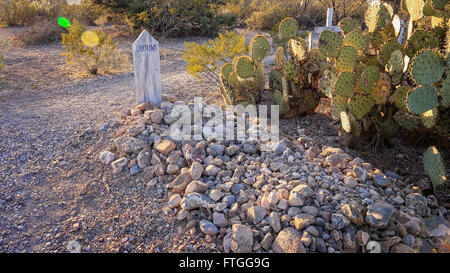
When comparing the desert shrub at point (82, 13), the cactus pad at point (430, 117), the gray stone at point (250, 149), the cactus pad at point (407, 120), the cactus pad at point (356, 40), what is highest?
the desert shrub at point (82, 13)

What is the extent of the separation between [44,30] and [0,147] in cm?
742

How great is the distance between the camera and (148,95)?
440 centimetres

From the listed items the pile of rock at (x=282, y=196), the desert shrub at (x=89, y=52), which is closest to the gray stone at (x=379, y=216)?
the pile of rock at (x=282, y=196)

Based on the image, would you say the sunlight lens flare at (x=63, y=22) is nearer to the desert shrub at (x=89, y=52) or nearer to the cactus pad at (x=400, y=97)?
the desert shrub at (x=89, y=52)

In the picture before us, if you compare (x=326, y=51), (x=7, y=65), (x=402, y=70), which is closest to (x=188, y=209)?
(x=326, y=51)

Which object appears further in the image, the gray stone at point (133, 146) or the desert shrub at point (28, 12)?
the desert shrub at point (28, 12)

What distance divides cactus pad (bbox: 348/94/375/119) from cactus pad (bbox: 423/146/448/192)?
2.36 feet

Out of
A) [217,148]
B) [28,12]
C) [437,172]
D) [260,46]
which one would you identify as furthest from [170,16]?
[437,172]

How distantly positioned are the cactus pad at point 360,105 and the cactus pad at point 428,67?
1.81 ft

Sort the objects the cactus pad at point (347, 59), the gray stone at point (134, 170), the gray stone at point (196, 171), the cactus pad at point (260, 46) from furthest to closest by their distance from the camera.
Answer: the cactus pad at point (260, 46), the cactus pad at point (347, 59), the gray stone at point (134, 170), the gray stone at point (196, 171)

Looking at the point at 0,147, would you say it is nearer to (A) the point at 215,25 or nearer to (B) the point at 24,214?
(B) the point at 24,214

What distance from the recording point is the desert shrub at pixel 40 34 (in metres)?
9.64

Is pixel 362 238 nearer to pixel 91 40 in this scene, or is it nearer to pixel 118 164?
pixel 118 164

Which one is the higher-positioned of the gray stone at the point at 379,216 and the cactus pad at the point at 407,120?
the cactus pad at the point at 407,120
